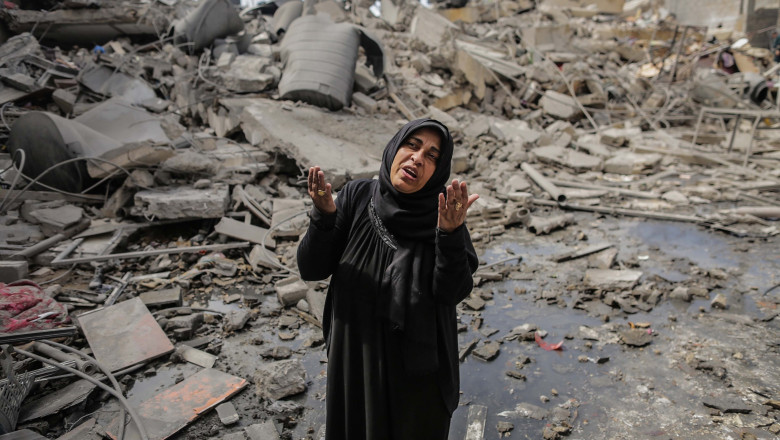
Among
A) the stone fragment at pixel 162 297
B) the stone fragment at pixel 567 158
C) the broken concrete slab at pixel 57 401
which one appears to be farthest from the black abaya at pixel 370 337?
the stone fragment at pixel 567 158

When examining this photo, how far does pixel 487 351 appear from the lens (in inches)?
146

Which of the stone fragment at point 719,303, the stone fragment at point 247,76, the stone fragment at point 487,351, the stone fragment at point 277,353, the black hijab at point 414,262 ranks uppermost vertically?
the black hijab at point 414,262

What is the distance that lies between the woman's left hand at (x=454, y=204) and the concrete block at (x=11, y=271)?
155 inches

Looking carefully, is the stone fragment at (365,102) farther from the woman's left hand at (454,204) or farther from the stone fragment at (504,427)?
the woman's left hand at (454,204)

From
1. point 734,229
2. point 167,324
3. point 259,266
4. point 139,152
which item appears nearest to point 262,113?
point 139,152

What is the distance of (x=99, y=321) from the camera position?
3607 millimetres

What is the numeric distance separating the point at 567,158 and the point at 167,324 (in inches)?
305

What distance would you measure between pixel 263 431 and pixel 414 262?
5.57 ft

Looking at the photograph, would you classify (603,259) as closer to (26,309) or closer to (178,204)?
(178,204)

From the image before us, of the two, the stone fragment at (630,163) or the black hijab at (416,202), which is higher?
the black hijab at (416,202)

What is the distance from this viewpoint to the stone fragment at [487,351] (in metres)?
3.66

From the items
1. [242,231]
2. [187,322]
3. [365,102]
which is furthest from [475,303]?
[365,102]

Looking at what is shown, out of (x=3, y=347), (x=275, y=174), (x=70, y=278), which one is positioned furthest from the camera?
(x=275, y=174)

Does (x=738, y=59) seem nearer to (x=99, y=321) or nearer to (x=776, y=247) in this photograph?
(x=776, y=247)
